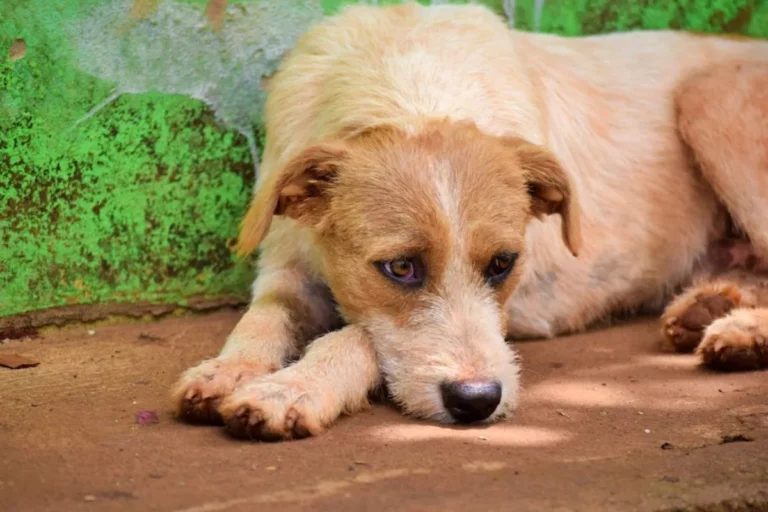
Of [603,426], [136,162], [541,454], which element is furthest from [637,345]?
[136,162]

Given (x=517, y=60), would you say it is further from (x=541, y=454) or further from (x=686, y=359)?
(x=541, y=454)

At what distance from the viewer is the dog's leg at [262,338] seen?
3.96m

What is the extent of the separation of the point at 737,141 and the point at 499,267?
2010 millimetres

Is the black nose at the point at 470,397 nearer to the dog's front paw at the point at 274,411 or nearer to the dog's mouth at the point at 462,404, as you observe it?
the dog's mouth at the point at 462,404

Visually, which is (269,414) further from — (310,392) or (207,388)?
(207,388)

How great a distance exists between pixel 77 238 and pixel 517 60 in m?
2.23

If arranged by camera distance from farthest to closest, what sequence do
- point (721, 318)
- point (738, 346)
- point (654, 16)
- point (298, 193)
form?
point (654, 16)
point (721, 318)
point (738, 346)
point (298, 193)

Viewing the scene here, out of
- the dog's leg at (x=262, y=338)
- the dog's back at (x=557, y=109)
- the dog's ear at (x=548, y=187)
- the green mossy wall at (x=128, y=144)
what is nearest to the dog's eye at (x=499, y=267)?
the dog's ear at (x=548, y=187)

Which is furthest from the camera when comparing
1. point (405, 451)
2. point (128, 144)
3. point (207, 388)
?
point (128, 144)

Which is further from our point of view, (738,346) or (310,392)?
(738,346)

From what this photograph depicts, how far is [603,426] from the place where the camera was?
3.98m

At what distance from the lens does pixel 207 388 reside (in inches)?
157

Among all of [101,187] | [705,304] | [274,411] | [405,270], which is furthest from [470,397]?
[101,187]

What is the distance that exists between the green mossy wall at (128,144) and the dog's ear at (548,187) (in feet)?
5.53
